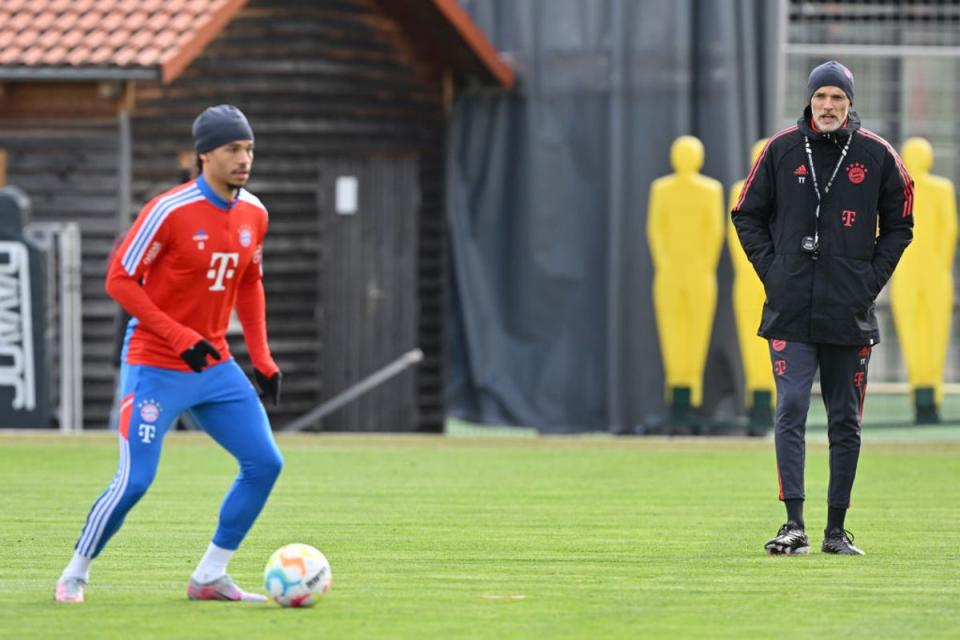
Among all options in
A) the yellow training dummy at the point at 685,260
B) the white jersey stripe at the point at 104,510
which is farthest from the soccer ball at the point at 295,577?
the yellow training dummy at the point at 685,260

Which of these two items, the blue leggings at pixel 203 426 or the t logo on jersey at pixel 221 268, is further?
the t logo on jersey at pixel 221 268

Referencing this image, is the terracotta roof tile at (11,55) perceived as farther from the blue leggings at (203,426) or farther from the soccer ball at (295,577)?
the soccer ball at (295,577)

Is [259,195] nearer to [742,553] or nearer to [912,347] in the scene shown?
[912,347]

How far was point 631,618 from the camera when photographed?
697 cm

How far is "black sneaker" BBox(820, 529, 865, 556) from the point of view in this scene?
877 cm

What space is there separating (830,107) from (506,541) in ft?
7.68

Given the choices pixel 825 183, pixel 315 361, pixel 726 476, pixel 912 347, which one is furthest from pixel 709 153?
pixel 825 183

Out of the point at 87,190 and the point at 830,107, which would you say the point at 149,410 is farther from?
the point at 87,190

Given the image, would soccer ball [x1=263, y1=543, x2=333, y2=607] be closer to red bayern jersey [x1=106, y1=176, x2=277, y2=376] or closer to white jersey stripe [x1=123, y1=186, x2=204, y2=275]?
red bayern jersey [x1=106, y1=176, x2=277, y2=376]

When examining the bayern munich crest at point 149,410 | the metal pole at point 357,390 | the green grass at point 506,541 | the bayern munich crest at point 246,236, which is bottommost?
the metal pole at point 357,390

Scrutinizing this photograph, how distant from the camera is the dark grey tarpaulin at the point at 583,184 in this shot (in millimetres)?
17281

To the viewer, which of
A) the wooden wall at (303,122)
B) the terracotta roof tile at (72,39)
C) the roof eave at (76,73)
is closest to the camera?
the roof eave at (76,73)

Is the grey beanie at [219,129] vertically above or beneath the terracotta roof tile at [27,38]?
beneath

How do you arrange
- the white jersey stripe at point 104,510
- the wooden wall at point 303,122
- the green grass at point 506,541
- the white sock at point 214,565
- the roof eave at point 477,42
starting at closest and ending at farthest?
the green grass at point 506,541, the white jersey stripe at point 104,510, the white sock at point 214,565, the wooden wall at point 303,122, the roof eave at point 477,42
